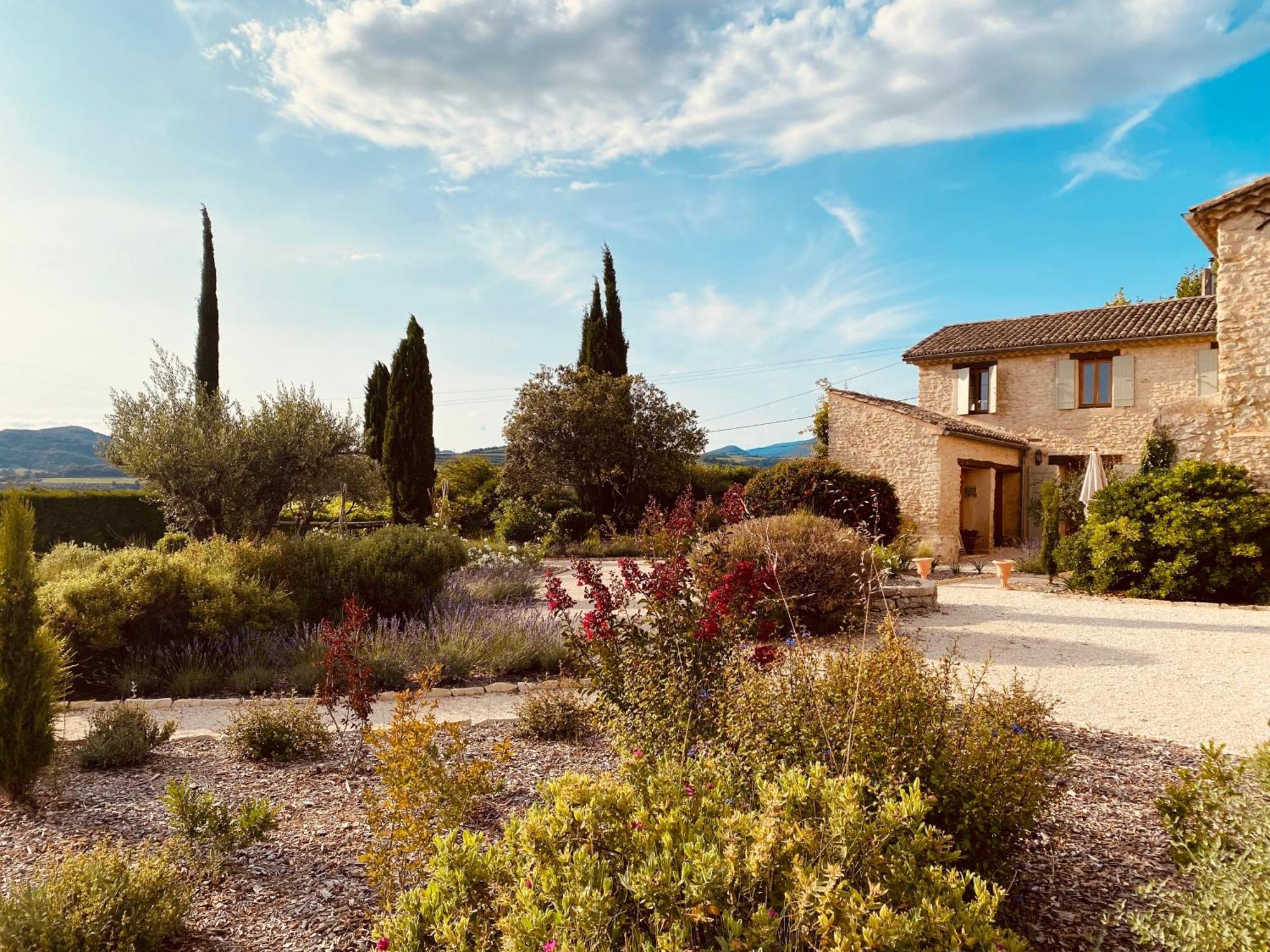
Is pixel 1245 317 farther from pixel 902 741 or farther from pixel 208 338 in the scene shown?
pixel 208 338

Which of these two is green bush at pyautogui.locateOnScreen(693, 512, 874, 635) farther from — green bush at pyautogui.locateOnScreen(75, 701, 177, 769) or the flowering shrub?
green bush at pyautogui.locateOnScreen(75, 701, 177, 769)

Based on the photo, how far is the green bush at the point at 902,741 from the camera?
2.42 m

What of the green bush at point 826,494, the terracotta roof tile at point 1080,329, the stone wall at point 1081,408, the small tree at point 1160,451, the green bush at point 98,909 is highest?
the terracotta roof tile at point 1080,329

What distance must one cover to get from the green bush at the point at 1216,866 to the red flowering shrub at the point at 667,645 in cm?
158

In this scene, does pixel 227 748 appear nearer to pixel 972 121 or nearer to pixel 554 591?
pixel 554 591

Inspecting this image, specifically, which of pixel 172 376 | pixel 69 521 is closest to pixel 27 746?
pixel 172 376

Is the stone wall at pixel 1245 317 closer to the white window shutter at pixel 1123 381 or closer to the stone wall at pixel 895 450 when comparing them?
the stone wall at pixel 895 450

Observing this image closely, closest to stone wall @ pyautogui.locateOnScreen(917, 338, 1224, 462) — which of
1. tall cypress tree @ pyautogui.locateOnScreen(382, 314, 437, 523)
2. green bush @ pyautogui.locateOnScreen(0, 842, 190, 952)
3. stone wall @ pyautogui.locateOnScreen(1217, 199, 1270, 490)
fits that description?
stone wall @ pyautogui.locateOnScreen(1217, 199, 1270, 490)

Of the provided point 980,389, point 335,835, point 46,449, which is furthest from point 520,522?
point 46,449

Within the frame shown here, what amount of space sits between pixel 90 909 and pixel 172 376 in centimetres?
1355

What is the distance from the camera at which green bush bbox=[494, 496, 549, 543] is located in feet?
57.9

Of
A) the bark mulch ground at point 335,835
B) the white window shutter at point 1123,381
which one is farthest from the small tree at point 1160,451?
the bark mulch ground at point 335,835

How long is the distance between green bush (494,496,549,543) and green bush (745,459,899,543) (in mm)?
6037

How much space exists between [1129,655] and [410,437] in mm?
17793
